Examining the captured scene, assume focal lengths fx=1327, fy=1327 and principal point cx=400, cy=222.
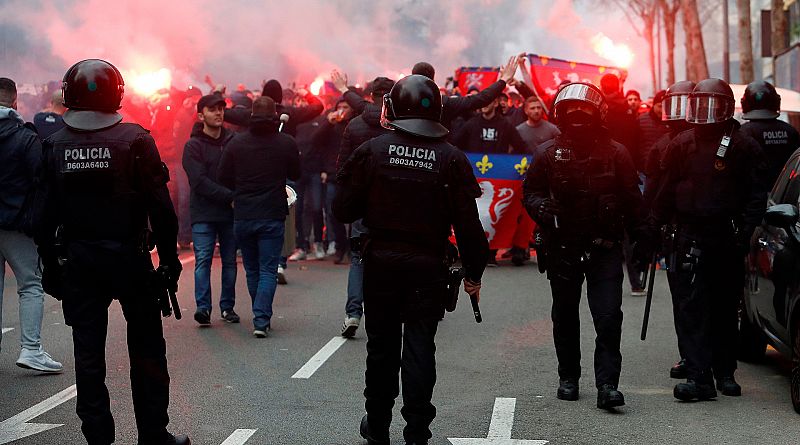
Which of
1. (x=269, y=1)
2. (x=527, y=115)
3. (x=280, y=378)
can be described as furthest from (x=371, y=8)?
(x=280, y=378)

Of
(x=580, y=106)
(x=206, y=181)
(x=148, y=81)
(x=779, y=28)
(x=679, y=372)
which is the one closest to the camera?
(x=580, y=106)

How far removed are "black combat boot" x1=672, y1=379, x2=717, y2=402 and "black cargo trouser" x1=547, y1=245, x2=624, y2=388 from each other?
367 mm

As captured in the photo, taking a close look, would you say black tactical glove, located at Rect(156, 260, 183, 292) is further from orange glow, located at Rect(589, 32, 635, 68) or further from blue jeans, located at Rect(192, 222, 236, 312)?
orange glow, located at Rect(589, 32, 635, 68)

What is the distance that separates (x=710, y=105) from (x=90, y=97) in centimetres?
352

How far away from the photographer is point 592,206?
7242 millimetres

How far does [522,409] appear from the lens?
718cm

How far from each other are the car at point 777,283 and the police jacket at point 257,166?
356cm

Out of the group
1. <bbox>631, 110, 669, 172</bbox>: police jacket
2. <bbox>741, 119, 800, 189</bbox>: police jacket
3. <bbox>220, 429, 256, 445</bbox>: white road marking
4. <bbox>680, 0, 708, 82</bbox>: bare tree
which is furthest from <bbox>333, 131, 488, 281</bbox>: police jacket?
<bbox>680, 0, 708, 82</bbox>: bare tree

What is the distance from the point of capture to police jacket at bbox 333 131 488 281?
19.4ft

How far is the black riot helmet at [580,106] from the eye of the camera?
23.7ft

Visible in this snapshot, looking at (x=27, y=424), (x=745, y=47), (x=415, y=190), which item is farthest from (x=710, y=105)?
(x=745, y=47)

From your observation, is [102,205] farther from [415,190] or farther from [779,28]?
[779,28]

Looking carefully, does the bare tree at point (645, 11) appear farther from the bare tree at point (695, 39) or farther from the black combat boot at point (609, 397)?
the black combat boot at point (609, 397)

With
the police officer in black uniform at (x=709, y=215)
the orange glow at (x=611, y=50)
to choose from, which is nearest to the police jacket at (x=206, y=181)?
the police officer in black uniform at (x=709, y=215)
